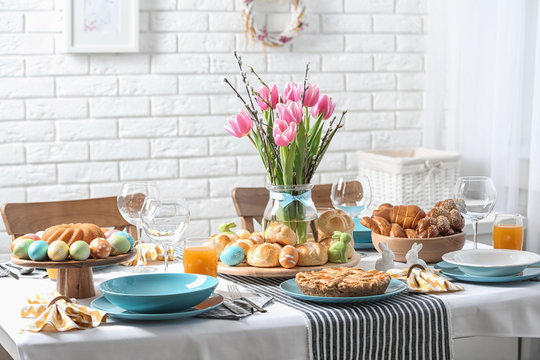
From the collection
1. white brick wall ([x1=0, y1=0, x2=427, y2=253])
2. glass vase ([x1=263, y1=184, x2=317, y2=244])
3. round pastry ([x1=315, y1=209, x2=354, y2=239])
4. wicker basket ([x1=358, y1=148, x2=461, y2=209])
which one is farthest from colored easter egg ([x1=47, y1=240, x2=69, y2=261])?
wicker basket ([x1=358, y1=148, x2=461, y2=209])

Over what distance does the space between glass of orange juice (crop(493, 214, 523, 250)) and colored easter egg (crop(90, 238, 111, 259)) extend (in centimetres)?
91

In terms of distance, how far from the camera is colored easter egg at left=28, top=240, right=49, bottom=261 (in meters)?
1.42

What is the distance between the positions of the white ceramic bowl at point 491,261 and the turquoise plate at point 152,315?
1.69 feet

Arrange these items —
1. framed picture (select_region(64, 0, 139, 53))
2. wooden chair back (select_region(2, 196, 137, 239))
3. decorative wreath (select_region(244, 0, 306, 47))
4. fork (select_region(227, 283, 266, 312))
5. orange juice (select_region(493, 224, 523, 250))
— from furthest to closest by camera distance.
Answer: decorative wreath (select_region(244, 0, 306, 47)) → framed picture (select_region(64, 0, 139, 53)) → wooden chair back (select_region(2, 196, 137, 239)) → orange juice (select_region(493, 224, 523, 250)) → fork (select_region(227, 283, 266, 312))

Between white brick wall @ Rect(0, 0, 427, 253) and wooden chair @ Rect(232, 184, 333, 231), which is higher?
white brick wall @ Rect(0, 0, 427, 253)

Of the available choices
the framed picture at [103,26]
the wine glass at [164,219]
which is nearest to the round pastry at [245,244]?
the wine glass at [164,219]

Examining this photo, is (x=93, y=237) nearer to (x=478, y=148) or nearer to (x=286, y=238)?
(x=286, y=238)

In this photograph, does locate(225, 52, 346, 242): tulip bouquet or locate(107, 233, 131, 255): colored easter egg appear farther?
locate(225, 52, 346, 242): tulip bouquet

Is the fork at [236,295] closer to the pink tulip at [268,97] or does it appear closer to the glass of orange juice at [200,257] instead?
the glass of orange juice at [200,257]

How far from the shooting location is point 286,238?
1620 millimetres

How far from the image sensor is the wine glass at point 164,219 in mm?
1564

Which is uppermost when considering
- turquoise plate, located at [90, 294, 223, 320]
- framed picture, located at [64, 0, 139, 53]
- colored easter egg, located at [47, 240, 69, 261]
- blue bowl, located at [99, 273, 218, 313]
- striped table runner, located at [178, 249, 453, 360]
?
framed picture, located at [64, 0, 139, 53]

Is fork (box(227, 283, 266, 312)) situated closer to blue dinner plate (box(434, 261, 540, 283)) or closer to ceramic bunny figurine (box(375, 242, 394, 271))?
ceramic bunny figurine (box(375, 242, 394, 271))

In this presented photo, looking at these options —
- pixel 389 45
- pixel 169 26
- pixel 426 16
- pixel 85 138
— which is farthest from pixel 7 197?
pixel 426 16
